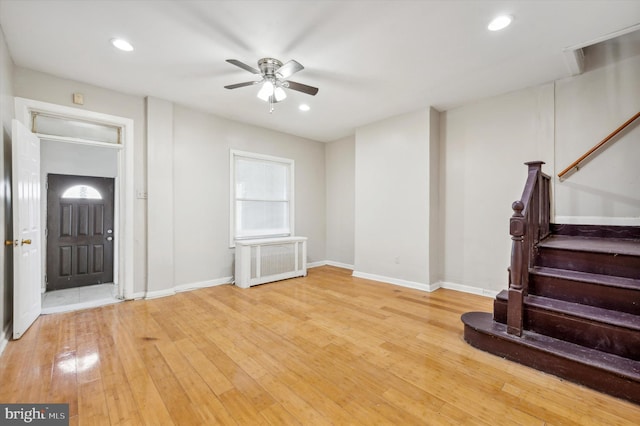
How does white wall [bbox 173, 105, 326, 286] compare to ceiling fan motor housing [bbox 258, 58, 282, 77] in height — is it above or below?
below

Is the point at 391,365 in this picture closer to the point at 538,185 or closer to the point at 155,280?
the point at 538,185

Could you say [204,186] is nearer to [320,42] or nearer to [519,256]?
[320,42]

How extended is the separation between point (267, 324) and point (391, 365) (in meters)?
1.43

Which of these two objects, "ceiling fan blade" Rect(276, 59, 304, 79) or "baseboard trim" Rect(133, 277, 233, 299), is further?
"baseboard trim" Rect(133, 277, 233, 299)

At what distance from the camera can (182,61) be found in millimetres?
3062

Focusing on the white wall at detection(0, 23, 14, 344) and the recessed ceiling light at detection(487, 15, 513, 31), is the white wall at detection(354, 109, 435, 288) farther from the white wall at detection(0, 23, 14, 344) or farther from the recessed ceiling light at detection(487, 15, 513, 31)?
the white wall at detection(0, 23, 14, 344)

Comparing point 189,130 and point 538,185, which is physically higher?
point 189,130

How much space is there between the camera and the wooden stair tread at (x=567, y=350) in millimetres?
1818

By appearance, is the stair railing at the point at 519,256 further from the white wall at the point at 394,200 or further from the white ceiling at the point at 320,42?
the white wall at the point at 394,200

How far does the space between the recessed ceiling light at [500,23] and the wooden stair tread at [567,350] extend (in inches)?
107

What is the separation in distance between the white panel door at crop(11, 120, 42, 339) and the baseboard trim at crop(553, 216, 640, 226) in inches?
238

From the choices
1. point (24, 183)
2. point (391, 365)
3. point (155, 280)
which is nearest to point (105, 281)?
point (155, 280)

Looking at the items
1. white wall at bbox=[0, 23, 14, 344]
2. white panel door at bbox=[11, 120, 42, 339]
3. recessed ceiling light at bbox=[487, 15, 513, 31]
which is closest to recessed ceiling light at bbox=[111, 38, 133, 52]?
white wall at bbox=[0, 23, 14, 344]

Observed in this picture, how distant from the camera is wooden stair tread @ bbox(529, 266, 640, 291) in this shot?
2.14 m
